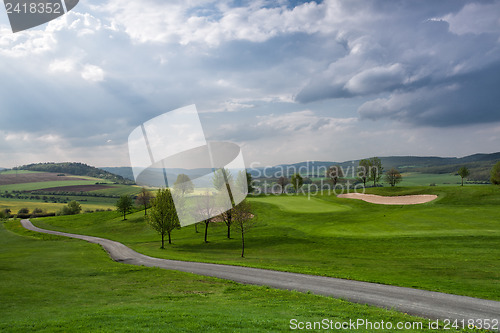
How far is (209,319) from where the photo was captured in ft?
37.9

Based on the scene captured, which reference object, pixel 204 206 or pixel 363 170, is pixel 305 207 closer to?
pixel 204 206

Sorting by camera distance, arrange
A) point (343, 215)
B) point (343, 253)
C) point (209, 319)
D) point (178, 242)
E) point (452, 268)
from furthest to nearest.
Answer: point (343, 215) < point (178, 242) < point (343, 253) < point (452, 268) < point (209, 319)

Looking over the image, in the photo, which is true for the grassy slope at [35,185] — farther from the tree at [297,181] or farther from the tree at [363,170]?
the tree at [363,170]

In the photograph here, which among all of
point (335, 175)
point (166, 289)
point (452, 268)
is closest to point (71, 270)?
point (166, 289)

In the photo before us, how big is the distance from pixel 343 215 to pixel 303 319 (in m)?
46.2

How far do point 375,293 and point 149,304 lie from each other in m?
13.1

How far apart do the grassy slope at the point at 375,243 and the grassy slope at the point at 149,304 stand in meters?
7.36

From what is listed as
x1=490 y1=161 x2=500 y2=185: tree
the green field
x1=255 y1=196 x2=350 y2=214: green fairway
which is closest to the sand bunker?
x1=255 y1=196 x2=350 y2=214: green fairway

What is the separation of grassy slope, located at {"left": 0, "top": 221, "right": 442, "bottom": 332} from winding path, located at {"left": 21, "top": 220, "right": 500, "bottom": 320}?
1622mm

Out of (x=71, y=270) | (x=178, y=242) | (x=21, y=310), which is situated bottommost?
(x=178, y=242)

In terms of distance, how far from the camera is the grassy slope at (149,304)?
11.0 m

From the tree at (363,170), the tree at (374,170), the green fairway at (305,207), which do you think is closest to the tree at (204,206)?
the green fairway at (305,207)

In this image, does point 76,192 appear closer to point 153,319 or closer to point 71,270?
point 71,270

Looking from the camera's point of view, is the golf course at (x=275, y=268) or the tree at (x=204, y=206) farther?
the tree at (x=204, y=206)
